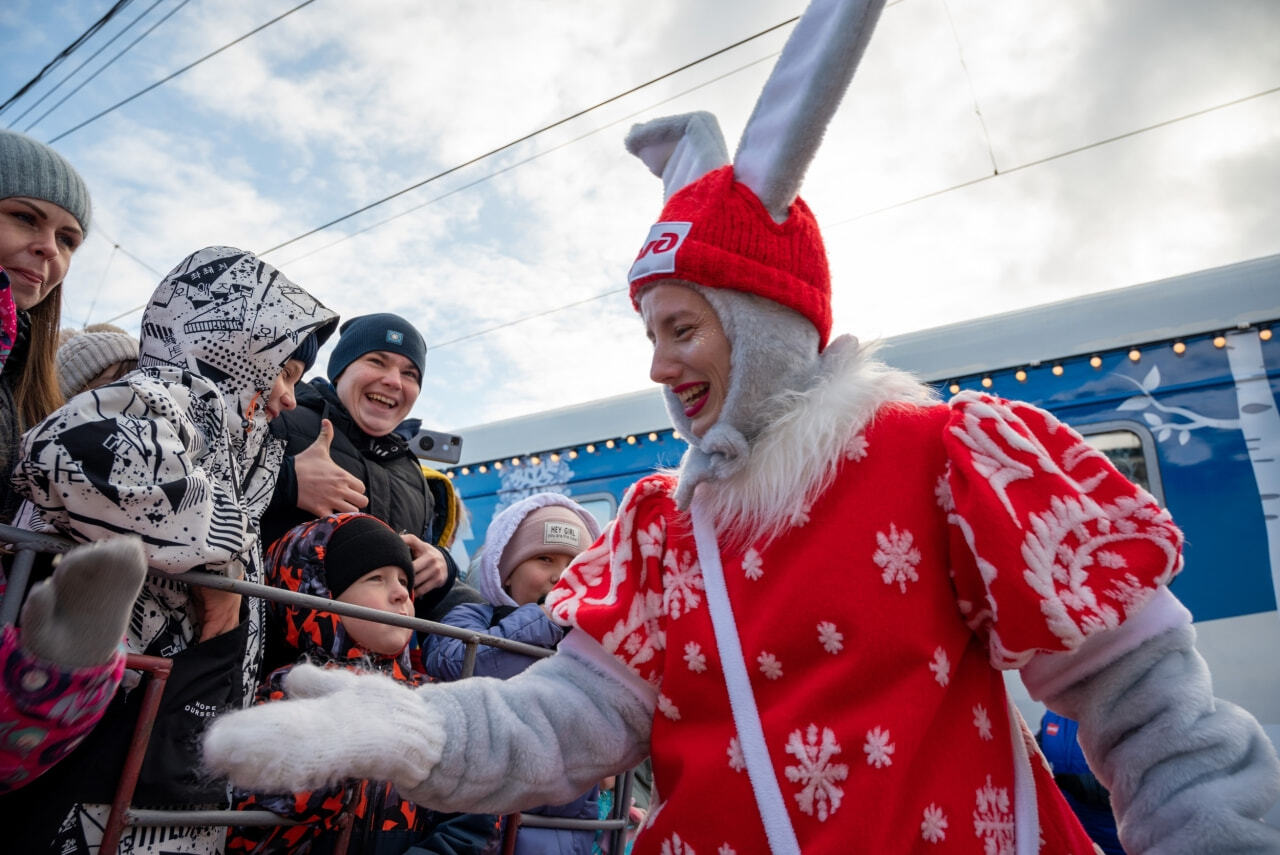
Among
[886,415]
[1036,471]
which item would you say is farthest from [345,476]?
[1036,471]

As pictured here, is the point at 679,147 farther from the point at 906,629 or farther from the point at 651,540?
the point at 906,629

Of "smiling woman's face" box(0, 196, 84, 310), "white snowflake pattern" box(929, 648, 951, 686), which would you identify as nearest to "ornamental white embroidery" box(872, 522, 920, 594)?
"white snowflake pattern" box(929, 648, 951, 686)

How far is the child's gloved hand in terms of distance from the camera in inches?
41.3

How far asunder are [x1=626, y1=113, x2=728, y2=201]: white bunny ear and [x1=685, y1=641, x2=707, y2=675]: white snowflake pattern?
3.26 feet

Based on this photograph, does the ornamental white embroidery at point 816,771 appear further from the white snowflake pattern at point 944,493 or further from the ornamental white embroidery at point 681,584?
the white snowflake pattern at point 944,493

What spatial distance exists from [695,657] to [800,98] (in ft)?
3.36

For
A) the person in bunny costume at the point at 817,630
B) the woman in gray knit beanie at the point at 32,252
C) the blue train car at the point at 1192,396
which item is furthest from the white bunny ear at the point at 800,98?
the blue train car at the point at 1192,396

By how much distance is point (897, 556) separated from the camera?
135 cm

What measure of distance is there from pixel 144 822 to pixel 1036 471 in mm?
1521

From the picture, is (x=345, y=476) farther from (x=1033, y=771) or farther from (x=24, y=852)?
(x=1033, y=771)

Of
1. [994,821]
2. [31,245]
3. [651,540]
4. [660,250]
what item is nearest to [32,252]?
[31,245]

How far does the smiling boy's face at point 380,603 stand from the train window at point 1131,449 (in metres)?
3.26

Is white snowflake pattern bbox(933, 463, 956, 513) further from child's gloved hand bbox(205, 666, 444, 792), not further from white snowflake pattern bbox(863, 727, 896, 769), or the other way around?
child's gloved hand bbox(205, 666, 444, 792)

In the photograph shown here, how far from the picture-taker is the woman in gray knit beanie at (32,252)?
1812 millimetres
